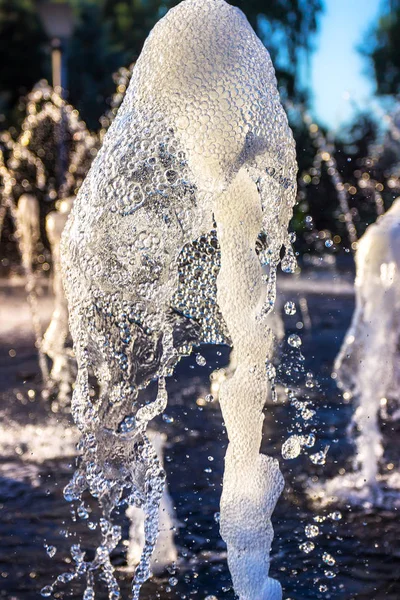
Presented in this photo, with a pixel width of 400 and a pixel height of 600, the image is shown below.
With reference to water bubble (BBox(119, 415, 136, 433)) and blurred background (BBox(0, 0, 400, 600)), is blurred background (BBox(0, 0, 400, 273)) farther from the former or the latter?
water bubble (BBox(119, 415, 136, 433))

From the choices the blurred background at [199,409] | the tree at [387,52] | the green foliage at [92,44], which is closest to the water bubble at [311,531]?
the blurred background at [199,409]

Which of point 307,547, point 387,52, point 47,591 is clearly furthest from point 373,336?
point 387,52

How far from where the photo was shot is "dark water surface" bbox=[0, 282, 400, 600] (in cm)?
298

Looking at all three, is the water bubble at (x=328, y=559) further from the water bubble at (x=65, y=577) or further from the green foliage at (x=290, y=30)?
the green foliage at (x=290, y=30)

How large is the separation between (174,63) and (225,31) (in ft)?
0.53

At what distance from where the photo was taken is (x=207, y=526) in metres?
3.47

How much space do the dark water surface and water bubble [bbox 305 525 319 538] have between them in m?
0.02

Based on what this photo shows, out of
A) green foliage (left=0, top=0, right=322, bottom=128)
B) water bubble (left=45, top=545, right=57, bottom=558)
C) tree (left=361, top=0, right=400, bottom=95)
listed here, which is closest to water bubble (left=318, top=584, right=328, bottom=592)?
water bubble (left=45, top=545, right=57, bottom=558)

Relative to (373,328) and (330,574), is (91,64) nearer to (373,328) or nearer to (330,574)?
(373,328)

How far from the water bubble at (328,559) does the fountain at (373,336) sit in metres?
0.82

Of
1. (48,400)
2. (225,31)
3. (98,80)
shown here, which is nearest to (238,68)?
(225,31)

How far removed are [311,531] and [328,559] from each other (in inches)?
9.5

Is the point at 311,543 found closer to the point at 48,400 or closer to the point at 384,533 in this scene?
the point at 384,533

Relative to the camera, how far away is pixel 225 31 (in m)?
2.45
